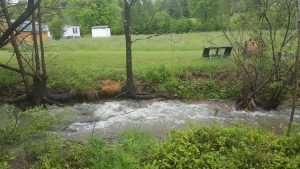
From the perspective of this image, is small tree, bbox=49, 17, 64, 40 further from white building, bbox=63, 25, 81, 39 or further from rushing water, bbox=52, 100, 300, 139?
rushing water, bbox=52, 100, 300, 139

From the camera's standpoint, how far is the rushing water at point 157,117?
35.0 feet

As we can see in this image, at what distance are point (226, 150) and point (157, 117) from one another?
5.91 metres

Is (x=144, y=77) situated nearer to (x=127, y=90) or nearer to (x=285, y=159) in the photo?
(x=127, y=90)

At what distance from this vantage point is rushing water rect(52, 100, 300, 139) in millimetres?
10656

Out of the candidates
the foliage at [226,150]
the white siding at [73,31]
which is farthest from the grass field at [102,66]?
the white siding at [73,31]

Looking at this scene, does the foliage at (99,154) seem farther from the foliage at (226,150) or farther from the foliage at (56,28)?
the foliage at (56,28)

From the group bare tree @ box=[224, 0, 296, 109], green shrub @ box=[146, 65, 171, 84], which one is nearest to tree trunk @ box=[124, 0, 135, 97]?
green shrub @ box=[146, 65, 171, 84]

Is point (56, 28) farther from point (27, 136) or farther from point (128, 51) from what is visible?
point (27, 136)

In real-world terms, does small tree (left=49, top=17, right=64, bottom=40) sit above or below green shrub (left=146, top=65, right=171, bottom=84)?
above

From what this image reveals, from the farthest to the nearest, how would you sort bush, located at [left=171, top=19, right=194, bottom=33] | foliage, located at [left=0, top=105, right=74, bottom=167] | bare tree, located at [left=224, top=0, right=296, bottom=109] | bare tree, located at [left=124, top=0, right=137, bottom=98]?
bush, located at [left=171, top=19, right=194, bottom=33], bare tree, located at [left=124, top=0, right=137, bottom=98], bare tree, located at [left=224, top=0, right=296, bottom=109], foliage, located at [left=0, top=105, right=74, bottom=167]

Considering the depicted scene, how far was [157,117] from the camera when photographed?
11883mm

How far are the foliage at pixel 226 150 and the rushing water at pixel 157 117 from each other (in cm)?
347

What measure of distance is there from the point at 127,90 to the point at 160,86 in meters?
1.47

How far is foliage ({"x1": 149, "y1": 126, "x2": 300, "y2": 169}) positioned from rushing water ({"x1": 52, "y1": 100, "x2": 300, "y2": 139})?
347 centimetres
